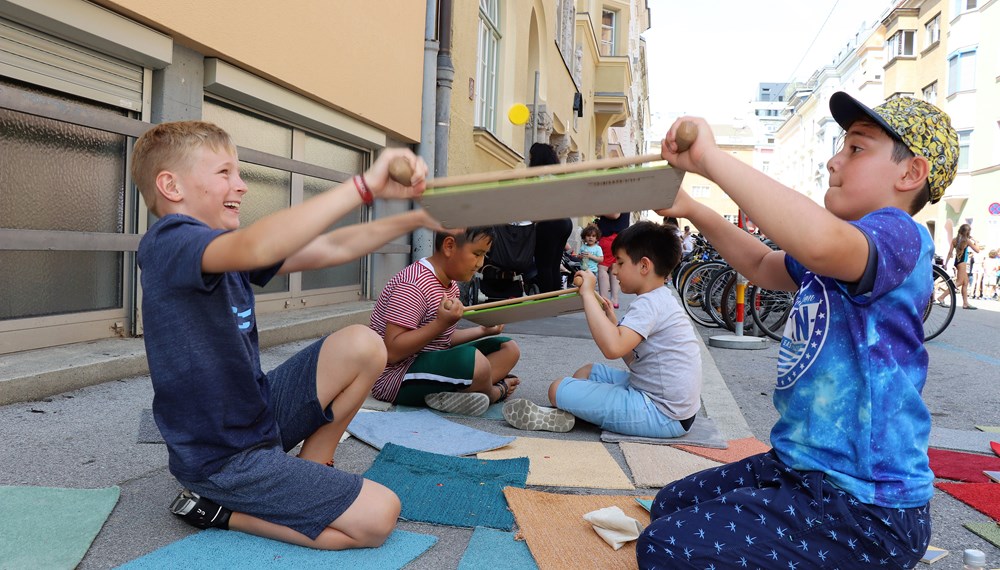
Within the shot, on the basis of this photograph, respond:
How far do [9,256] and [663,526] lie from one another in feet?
10.6

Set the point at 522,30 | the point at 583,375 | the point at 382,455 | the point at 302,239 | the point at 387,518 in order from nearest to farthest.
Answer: the point at 302,239 < the point at 387,518 < the point at 382,455 < the point at 583,375 < the point at 522,30

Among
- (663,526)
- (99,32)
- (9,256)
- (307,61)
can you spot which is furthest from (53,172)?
(663,526)

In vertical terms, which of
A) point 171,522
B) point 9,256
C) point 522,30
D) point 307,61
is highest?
point 522,30

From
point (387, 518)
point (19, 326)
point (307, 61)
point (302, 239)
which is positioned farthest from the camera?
point (307, 61)

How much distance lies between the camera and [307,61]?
217 inches

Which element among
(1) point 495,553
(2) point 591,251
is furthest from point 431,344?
(2) point 591,251

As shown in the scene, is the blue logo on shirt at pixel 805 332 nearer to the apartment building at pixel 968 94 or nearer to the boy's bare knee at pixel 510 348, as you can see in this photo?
the boy's bare knee at pixel 510 348

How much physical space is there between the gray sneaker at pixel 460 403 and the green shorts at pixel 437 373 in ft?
0.16

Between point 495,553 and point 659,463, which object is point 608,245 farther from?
point 495,553

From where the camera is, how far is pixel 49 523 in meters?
2.03

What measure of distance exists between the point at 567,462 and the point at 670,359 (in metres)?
0.79

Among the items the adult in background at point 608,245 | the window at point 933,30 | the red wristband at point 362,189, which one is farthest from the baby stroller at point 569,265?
the window at point 933,30

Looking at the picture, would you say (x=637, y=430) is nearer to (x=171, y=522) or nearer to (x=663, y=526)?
(x=663, y=526)

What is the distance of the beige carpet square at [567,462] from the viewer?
2.76 meters
